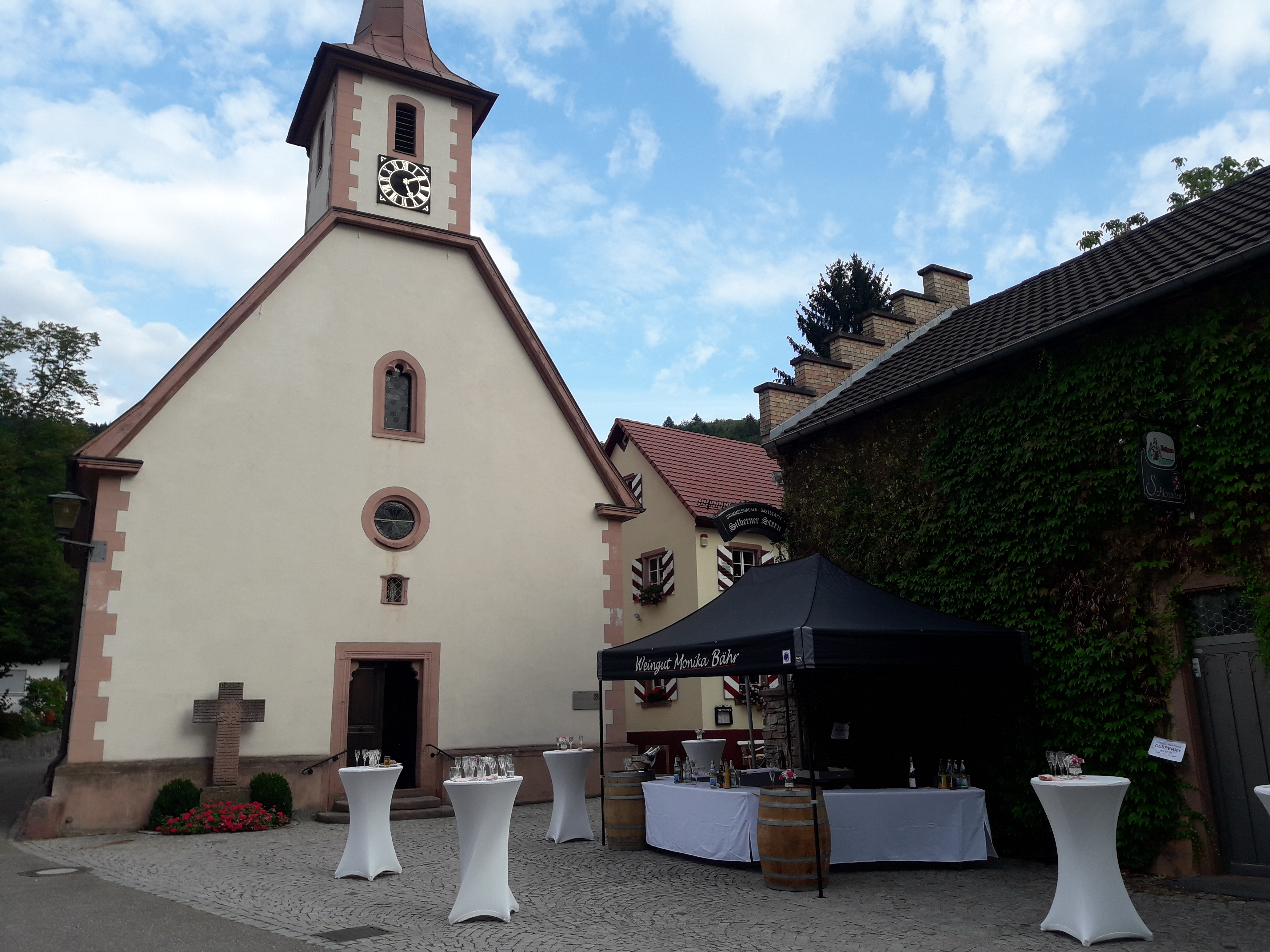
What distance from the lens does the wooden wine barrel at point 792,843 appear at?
7691 mm

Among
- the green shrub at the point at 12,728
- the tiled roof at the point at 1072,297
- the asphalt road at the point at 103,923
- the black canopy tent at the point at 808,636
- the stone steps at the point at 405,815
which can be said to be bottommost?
the asphalt road at the point at 103,923

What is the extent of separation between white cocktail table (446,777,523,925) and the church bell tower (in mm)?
11129

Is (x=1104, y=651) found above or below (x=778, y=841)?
above

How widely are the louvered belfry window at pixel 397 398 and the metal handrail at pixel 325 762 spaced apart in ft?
15.8

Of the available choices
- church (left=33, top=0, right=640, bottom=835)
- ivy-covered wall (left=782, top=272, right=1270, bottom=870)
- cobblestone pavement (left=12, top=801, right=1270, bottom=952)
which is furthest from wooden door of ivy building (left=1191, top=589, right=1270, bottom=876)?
church (left=33, top=0, right=640, bottom=835)

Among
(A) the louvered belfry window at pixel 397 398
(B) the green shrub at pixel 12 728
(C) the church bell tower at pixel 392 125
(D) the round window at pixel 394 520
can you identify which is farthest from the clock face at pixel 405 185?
(B) the green shrub at pixel 12 728

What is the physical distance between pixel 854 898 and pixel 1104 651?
10.4 feet

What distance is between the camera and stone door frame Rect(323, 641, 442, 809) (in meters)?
13.4

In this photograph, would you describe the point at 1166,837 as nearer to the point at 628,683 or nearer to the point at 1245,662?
the point at 1245,662

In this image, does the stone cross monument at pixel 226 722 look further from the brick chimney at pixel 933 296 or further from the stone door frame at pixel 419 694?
the brick chimney at pixel 933 296

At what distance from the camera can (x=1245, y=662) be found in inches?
307

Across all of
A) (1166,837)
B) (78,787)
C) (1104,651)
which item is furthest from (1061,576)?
(78,787)

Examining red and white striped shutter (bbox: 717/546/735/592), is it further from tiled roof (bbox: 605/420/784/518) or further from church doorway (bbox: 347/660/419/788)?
church doorway (bbox: 347/660/419/788)

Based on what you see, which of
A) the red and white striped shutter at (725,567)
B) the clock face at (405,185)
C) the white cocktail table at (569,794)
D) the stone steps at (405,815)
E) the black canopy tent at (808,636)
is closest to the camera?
the black canopy tent at (808,636)
